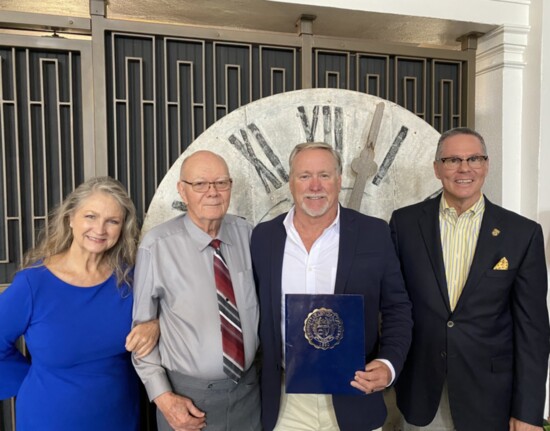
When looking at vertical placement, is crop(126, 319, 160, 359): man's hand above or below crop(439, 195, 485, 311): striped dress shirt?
below

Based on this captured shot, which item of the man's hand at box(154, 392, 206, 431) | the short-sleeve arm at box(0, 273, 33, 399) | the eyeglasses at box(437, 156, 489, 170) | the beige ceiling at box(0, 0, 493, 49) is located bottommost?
the man's hand at box(154, 392, 206, 431)

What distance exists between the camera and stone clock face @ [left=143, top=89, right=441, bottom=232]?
2.39 metres

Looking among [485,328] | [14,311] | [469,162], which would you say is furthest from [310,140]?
[14,311]

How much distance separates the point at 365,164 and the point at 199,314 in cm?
137

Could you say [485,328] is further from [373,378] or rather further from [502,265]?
[373,378]

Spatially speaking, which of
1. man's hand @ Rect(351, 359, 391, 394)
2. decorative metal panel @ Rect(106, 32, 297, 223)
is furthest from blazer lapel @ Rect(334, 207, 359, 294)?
decorative metal panel @ Rect(106, 32, 297, 223)

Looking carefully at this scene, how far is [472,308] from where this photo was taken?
5.88 ft

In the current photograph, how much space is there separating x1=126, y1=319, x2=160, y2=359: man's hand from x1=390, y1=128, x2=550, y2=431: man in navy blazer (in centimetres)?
110

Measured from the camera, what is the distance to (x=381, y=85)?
2811 mm

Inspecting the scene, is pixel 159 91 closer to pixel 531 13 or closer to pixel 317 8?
pixel 317 8

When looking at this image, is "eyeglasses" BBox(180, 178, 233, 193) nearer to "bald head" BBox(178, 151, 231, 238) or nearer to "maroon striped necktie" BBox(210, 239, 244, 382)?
"bald head" BBox(178, 151, 231, 238)

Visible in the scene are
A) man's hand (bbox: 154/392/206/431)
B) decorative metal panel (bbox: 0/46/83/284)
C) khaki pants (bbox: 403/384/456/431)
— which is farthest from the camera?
decorative metal panel (bbox: 0/46/83/284)

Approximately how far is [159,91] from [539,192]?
2.35 meters

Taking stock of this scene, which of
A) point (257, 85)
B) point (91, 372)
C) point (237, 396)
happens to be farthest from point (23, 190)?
point (237, 396)
